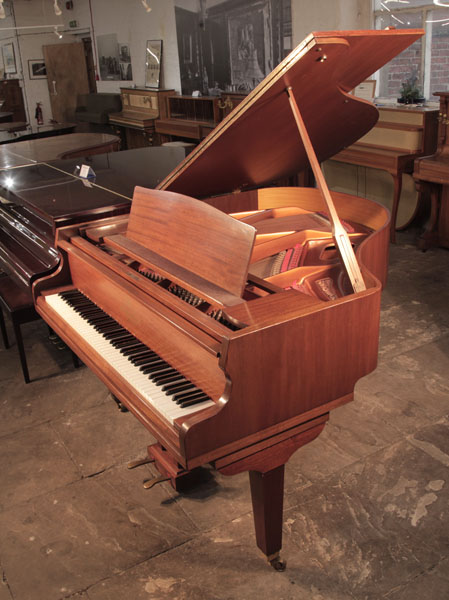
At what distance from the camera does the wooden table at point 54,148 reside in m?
4.66

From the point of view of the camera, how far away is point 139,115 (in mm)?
9172

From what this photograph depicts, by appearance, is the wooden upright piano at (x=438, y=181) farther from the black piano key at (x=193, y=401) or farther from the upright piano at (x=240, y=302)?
the black piano key at (x=193, y=401)

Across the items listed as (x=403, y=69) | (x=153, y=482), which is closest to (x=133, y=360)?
(x=153, y=482)

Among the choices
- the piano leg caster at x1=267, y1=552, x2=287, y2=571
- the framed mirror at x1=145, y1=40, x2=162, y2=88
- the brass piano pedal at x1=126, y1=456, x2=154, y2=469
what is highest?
the framed mirror at x1=145, y1=40, x2=162, y2=88

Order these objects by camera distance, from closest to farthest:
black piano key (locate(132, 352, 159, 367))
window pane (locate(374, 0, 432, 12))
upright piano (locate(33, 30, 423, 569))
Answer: upright piano (locate(33, 30, 423, 569))
black piano key (locate(132, 352, 159, 367))
window pane (locate(374, 0, 432, 12))

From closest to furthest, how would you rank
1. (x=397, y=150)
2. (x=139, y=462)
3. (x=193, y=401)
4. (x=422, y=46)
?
(x=193, y=401) → (x=139, y=462) → (x=397, y=150) → (x=422, y=46)

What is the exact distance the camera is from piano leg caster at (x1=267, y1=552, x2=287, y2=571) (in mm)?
2006

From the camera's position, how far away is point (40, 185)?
137 inches

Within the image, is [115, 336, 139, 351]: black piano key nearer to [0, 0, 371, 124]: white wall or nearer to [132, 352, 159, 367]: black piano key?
[132, 352, 159, 367]: black piano key

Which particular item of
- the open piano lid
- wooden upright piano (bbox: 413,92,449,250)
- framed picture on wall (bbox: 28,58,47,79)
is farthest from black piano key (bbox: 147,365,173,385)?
framed picture on wall (bbox: 28,58,47,79)

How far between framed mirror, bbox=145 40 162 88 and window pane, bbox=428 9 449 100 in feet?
16.1

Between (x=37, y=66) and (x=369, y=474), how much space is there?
42.1 feet

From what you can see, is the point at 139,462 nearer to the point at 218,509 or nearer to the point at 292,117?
the point at 218,509

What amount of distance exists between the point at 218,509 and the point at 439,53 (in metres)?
4.82
